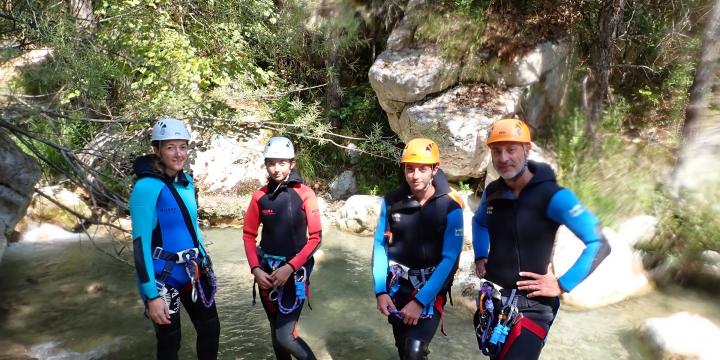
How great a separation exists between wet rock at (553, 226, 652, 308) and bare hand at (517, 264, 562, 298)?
141 inches

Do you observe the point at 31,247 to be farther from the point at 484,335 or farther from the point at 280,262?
the point at 484,335

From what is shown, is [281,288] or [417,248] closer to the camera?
[417,248]

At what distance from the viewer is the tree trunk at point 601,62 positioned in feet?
27.1

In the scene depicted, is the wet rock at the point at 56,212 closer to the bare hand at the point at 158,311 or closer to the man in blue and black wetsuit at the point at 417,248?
the bare hand at the point at 158,311

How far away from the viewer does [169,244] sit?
10.3 feet

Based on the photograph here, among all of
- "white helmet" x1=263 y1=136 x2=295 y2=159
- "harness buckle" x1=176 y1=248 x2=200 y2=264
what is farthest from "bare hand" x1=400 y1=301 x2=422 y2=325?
"harness buckle" x1=176 y1=248 x2=200 y2=264

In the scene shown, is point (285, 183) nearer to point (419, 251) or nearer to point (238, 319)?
point (419, 251)

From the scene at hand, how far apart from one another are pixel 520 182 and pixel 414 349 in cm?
131

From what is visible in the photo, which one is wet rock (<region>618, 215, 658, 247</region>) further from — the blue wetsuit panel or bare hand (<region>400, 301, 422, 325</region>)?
the blue wetsuit panel

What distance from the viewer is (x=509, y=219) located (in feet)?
9.00

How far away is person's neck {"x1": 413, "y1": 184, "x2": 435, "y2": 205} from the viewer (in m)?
3.11

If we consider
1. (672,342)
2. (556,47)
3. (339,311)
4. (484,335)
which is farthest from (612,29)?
(484,335)

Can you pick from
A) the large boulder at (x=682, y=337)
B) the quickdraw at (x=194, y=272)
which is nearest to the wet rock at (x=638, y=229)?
the large boulder at (x=682, y=337)

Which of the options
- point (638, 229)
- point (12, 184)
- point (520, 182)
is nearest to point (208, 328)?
point (520, 182)
